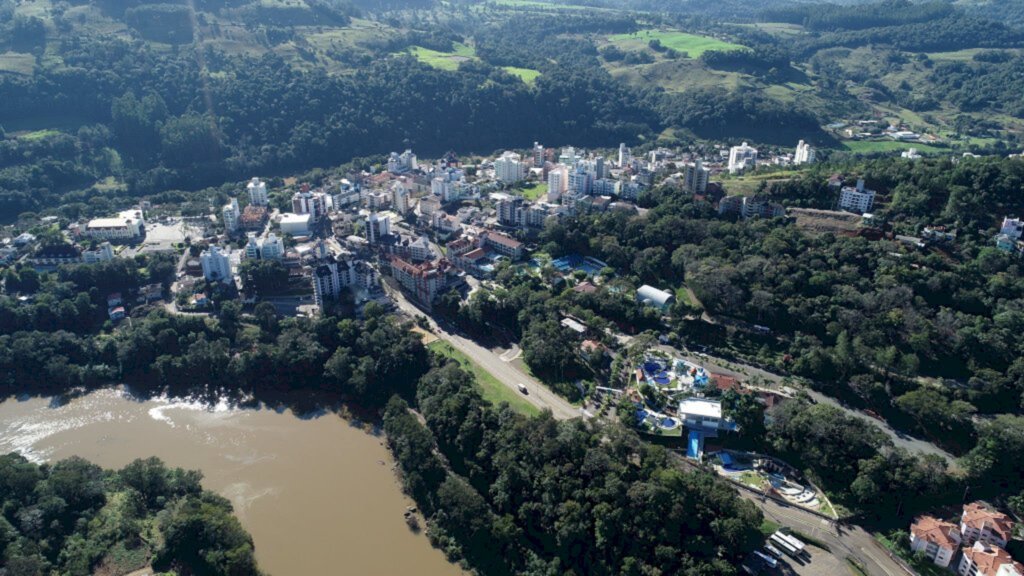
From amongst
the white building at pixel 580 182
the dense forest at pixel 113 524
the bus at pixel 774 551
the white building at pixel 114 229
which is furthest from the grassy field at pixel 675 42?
the dense forest at pixel 113 524

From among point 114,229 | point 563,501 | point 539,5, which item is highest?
point 539,5

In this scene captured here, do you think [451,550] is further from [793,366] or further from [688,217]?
[688,217]

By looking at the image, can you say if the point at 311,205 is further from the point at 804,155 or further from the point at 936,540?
the point at 804,155

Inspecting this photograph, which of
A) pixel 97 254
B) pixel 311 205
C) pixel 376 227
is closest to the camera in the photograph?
pixel 97 254

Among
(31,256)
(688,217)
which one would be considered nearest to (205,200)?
(31,256)

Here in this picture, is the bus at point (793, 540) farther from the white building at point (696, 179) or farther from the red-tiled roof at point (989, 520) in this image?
the white building at point (696, 179)

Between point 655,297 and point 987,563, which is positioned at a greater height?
point 655,297

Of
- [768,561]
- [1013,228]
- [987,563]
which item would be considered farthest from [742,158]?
[768,561]

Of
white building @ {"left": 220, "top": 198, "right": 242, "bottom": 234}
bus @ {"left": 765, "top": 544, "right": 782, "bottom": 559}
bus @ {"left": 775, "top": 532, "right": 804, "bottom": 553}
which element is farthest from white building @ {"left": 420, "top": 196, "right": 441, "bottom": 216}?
bus @ {"left": 765, "top": 544, "right": 782, "bottom": 559}
